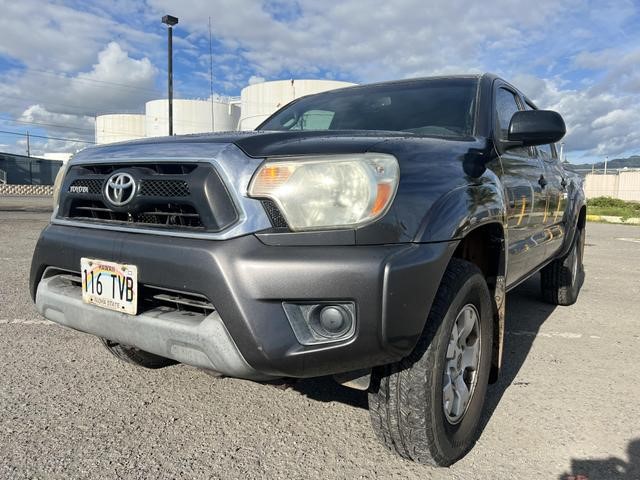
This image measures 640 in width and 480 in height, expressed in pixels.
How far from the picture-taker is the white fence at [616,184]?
31297mm

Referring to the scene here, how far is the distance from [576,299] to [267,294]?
4.39 metres

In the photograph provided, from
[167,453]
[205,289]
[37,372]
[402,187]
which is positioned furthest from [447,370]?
[37,372]

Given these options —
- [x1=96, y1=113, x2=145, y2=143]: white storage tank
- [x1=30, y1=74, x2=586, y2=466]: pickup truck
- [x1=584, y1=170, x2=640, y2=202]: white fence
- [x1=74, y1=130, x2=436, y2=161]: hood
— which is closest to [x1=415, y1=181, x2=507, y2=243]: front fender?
[x1=30, y1=74, x2=586, y2=466]: pickup truck

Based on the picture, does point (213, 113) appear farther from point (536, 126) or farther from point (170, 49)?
point (536, 126)

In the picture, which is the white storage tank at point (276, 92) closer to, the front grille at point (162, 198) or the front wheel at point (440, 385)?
the front grille at point (162, 198)

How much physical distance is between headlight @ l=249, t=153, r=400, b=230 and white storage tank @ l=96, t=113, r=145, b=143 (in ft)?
200

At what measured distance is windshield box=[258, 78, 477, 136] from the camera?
8.71ft

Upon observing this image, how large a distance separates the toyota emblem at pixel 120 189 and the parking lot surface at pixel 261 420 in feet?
3.36

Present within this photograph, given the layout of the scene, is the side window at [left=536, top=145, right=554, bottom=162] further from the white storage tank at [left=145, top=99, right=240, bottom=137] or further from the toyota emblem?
the white storage tank at [left=145, top=99, right=240, bottom=137]

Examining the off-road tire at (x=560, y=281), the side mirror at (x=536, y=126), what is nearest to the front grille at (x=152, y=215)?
the side mirror at (x=536, y=126)

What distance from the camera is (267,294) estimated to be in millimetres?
1553

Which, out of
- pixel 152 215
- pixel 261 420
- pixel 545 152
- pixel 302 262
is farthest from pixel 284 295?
pixel 545 152

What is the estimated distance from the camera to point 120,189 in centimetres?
191

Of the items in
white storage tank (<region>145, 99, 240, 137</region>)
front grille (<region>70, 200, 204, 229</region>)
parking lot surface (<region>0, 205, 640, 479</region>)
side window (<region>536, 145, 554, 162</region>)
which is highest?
white storage tank (<region>145, 99, 240, 137</region>)
